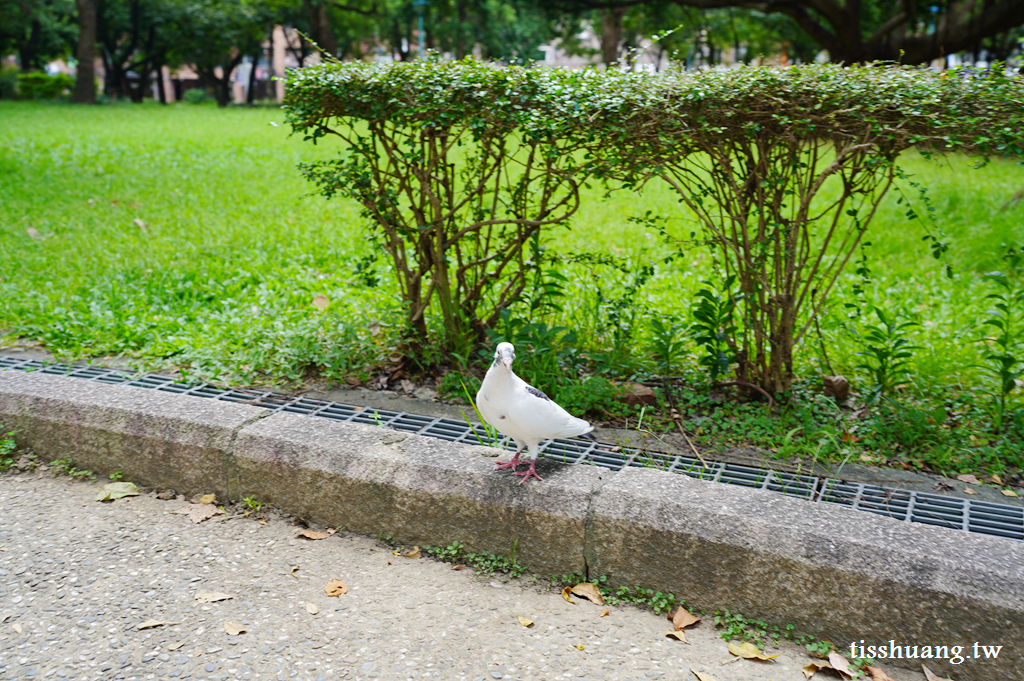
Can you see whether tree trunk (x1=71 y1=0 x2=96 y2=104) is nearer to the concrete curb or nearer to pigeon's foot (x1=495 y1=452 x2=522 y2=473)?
the concrete curb

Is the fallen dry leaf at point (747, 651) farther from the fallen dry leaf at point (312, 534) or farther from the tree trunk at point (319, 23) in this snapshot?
the tree trunk at point (319, 23)

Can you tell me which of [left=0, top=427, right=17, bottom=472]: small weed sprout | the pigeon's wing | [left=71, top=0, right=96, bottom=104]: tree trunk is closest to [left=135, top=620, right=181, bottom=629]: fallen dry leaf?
the pigeon's wing

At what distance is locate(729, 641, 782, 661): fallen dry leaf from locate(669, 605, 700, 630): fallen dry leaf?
0.15 metres

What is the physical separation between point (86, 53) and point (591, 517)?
87.9 ft

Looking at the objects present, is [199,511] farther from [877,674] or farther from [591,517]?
[877,674]

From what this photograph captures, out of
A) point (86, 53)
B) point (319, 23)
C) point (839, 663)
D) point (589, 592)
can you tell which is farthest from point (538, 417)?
point (319, 23)

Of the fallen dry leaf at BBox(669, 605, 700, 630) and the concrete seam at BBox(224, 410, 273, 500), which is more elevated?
the concrete seam at BBox(224, 410, 273, 500)

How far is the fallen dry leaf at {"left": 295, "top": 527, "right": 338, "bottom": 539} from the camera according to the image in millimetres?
3047

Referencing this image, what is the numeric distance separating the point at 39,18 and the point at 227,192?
1092 inches

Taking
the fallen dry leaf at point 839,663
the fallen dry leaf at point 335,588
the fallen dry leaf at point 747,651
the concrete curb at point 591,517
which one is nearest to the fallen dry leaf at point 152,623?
the fallen dry leaf at point 335,588

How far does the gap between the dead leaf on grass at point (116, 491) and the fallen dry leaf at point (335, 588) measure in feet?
3.84

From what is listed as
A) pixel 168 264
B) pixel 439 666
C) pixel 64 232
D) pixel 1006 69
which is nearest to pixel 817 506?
pixel 439 666

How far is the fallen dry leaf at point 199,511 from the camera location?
317 cm

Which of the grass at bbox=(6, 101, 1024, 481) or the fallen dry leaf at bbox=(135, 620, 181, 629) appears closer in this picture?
the fallen dry leaf at bbox=(135, 620, 181, 629)
